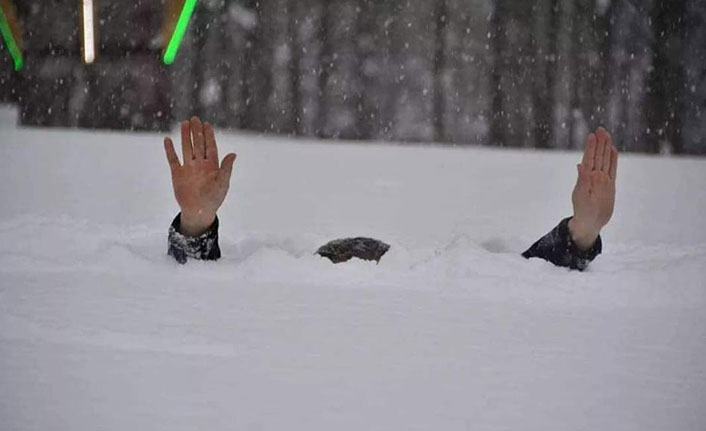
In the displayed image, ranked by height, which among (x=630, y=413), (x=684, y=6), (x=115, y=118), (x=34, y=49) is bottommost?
(x=630, y=413)

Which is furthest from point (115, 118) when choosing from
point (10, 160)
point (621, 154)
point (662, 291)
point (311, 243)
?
point (662, 291)

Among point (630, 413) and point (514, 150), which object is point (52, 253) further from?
point (514, 150)

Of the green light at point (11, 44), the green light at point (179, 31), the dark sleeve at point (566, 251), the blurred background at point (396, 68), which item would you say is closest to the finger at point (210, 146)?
the dark sleeve at point (566, 251)

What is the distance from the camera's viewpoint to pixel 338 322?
929mm

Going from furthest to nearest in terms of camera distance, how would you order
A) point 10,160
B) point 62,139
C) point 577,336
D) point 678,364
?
point 62,139
point 10,160
point 577,336
point 678,364

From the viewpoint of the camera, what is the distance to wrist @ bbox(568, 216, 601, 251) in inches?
53.6

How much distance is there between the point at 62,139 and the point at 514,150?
70.9 inches

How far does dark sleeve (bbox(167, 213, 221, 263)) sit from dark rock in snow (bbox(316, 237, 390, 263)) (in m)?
0.20

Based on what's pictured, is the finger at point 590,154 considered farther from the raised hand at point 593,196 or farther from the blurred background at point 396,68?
the blurred background at point 396,68

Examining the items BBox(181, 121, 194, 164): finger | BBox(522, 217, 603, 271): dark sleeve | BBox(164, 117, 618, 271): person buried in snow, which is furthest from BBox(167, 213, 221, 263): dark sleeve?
BBox(522, 217, 603, 271): dark sleeve

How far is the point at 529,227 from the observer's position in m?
1.91

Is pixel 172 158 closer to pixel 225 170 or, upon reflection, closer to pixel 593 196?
pixel 225 170

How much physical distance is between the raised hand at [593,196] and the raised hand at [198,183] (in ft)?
2.02

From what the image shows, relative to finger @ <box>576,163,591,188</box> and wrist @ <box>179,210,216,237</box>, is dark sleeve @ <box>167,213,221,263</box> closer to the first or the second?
wrist @ <box>179,210,216,237</box>
